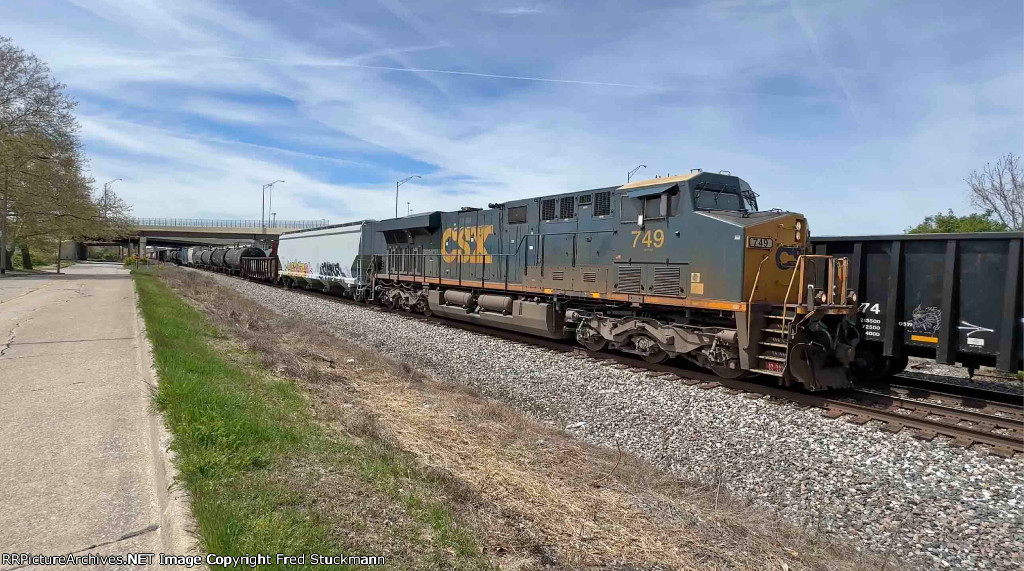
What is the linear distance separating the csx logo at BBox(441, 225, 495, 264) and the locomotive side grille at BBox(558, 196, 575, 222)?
281 centimetres

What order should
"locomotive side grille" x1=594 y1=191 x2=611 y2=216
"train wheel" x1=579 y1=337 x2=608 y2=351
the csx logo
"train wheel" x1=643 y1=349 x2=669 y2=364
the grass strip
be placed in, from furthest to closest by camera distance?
the csx logo < "train wheel" x1=579 y1=337 x2=608 y2=351 < "locomotive side grille" x1=594 y1=191 x2=611 y2=216 < "train wheel" x1=643 y1=349 x2=669 y2=364 < the grass strip

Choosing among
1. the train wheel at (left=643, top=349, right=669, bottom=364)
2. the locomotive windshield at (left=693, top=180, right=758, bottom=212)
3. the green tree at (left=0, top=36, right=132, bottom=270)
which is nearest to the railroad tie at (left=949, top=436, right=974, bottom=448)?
the train wheel at (left=643, top=349, right=669, bottom=364)

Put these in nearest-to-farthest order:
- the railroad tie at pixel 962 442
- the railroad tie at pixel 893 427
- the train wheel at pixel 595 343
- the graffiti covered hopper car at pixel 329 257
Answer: the railroad tie at pixel 962 442, the railroad tie at pixel 893 427, the train wheel at pixel 595 343, the graffiti covered hopper car at pixel 329 257

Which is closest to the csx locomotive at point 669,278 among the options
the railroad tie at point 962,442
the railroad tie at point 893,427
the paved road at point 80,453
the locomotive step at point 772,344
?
the locomotive step at point 772,344

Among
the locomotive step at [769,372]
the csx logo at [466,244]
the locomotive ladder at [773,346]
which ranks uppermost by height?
the csx logo at [466,244]

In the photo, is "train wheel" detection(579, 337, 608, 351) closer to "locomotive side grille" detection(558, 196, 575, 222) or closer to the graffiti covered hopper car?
"locomotive side grille" detection(558, 196, 575, 222)

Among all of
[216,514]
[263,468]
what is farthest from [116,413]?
[216,514]

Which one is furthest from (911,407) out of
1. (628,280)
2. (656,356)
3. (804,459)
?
(628,280)

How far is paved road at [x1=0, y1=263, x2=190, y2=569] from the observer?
10.4 ft

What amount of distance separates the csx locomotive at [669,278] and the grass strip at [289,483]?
6.00 meters

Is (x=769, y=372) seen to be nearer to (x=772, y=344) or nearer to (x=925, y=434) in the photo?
(x=772, y=344)

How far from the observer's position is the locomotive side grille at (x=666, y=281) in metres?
9.74

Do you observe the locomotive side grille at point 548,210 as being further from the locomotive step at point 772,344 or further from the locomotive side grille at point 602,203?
the locomotive step at point 772,344

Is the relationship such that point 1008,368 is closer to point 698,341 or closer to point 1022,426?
point 1022,426
